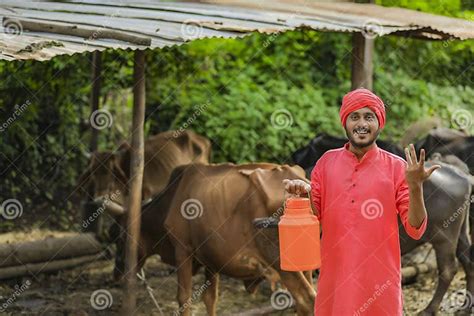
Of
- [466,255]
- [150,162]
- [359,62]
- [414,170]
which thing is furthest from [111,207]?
[414,170]

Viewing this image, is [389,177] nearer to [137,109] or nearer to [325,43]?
[137,109]

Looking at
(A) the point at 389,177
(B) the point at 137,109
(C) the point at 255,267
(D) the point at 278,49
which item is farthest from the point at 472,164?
(A) the point at 389,177

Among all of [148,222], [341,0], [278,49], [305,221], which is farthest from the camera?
[278,49]

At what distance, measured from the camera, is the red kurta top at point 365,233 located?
15.9 ft

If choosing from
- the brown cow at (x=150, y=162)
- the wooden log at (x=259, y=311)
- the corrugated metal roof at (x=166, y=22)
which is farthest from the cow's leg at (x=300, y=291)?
the brown cow at (x=150, y=162)

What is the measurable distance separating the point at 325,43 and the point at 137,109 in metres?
9.09

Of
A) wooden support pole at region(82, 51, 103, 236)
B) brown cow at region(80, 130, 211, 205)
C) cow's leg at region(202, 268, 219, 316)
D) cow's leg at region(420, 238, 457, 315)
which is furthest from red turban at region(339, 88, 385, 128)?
wooden support pole at region(82, 51, 103, 236)

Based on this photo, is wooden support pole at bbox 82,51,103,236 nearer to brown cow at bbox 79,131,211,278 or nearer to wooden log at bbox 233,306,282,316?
brown cow at bbox 79,131,211,278

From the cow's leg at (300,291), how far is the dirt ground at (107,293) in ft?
4.31

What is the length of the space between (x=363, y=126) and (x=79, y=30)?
11.7 feet

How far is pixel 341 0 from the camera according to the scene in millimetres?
12461

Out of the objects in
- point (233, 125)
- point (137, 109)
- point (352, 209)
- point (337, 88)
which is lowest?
point (352, 209)

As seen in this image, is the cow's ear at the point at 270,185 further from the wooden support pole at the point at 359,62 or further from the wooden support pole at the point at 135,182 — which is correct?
the wooden support pole at the point at 359,62

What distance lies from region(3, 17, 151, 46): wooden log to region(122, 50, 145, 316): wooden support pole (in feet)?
3.55
